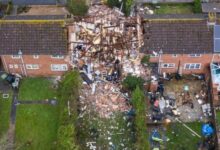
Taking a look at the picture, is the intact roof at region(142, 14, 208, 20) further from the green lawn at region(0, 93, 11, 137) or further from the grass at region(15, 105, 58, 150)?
the green lawn at region(0, 93, 11, 137)

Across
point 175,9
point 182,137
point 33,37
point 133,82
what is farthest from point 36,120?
point 175,9

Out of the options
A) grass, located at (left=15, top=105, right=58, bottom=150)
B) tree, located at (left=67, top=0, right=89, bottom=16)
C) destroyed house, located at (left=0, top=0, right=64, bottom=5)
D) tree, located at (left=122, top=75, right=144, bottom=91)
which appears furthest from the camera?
destroyed house, located at (left=0, top=0, right=64, bottom=5)

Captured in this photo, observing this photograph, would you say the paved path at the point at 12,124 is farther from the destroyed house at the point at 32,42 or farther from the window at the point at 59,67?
the window at the point at 59,67

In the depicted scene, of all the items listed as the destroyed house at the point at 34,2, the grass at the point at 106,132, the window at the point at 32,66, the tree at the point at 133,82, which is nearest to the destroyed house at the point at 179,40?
the tree at the point at 133,82

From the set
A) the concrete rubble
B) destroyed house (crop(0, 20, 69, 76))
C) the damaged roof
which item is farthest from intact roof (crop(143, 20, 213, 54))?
the damaged roof

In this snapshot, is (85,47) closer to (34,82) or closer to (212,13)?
(34,82)

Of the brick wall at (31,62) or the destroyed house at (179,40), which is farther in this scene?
the brick wall at (31,62)

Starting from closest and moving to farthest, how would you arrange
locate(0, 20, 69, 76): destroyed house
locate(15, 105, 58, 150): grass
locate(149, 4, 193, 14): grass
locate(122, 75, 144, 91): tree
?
locate(15, 105, 58, 150): grass → locate(122, 75, 144, 91): tree → locate(0, 20, 69, 76): destroyed house → locate(149, 4, 193, 14): grass

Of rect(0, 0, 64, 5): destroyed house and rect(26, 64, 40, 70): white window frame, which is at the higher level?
rect(0, 0, 64, 5): destroyed house
